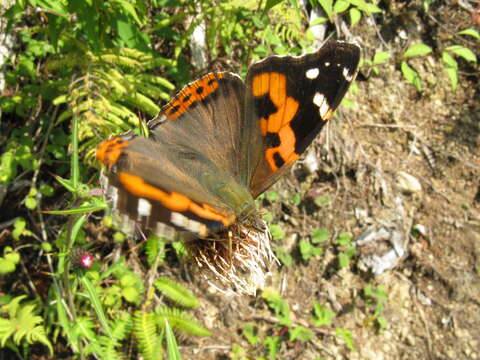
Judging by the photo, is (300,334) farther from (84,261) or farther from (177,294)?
(84,261)

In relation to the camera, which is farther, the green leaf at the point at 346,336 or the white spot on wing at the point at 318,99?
the green leaf at the point at 346,336

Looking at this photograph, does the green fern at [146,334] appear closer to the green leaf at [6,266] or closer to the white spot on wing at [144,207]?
the green leaf at [6,266]

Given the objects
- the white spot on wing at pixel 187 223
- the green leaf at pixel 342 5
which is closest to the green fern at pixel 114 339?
the white spot on wing at pixel 187 223

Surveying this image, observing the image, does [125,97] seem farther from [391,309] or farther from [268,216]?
[391,309]

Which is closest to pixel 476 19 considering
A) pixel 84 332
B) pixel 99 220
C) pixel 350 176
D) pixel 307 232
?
pixel 350 176

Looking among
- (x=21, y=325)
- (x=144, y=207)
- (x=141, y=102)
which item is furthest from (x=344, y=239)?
(x=144, y=207)

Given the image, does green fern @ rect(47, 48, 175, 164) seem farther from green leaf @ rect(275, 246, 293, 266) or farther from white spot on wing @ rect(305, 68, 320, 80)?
green leaf @ rect(275, 246, 293, 266)

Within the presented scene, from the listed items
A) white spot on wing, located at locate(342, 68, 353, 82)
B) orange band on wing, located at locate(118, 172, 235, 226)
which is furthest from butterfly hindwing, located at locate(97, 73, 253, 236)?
white spot on wing, located at locate(342, 68, 353, 82)
